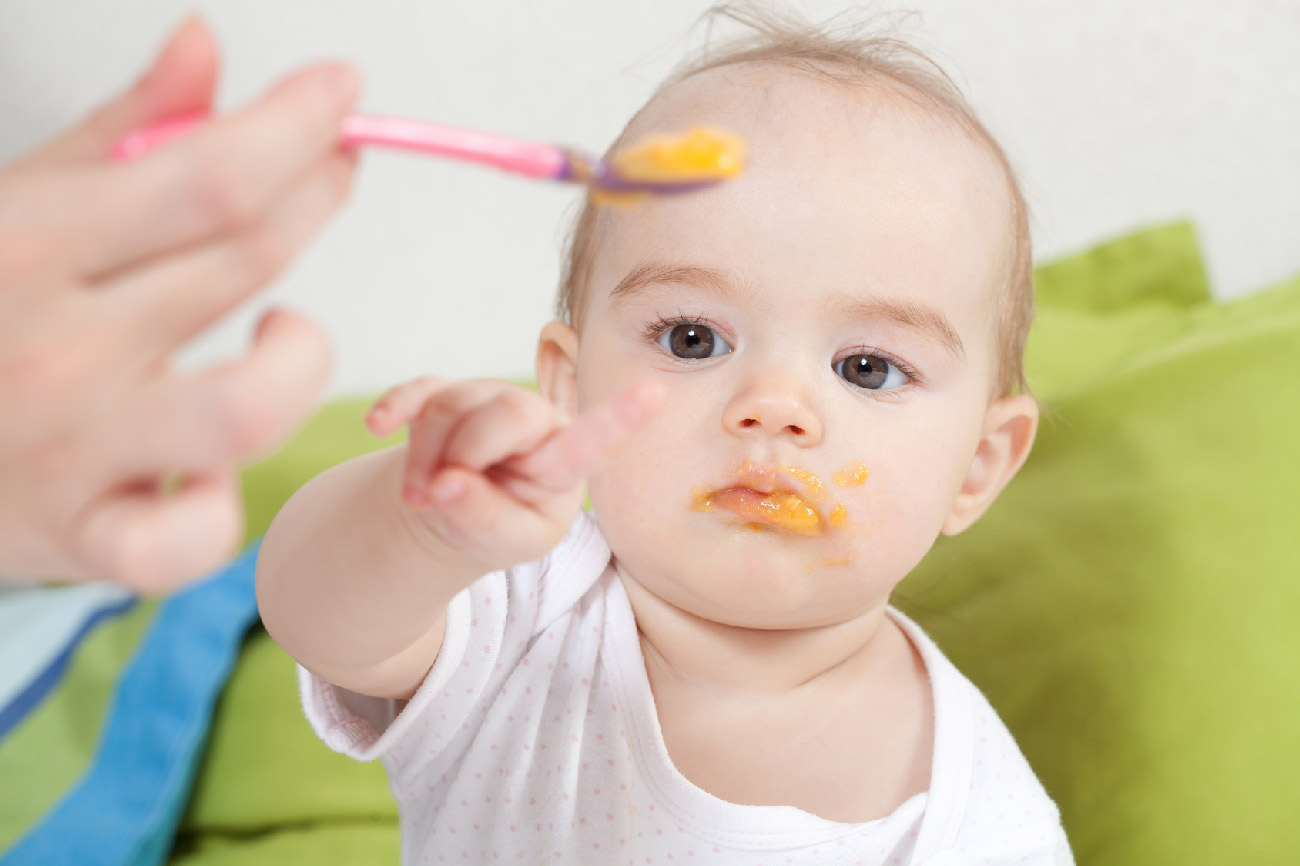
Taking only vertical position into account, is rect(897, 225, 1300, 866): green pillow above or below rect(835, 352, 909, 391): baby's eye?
below

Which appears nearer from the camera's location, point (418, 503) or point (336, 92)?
point (336, 92)

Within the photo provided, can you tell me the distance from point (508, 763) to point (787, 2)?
3.31 feet

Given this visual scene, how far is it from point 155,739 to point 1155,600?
2.93ft

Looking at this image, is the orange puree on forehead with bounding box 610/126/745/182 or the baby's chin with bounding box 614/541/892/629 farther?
the baby's chin with bounding box 614/541/892/629

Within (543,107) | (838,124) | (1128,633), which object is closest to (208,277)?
(838,124)

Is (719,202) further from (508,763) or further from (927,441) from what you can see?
(508,763)

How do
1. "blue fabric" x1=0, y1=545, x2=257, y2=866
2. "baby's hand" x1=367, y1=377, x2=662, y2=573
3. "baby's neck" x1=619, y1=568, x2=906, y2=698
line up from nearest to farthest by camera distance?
1. "baby's hand" x1=367, y1=377, x2=662, y2=573
2. "baby's neck" x1=619, y1=568, x2=906, y2=698
3. "blue fabric" x1=0, y1=545, x2=257, y2=866

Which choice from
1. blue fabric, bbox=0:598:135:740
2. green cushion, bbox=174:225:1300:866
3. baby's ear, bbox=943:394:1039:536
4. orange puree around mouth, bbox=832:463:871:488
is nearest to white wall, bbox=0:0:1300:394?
green cushion, bbox=174:225:1300:866

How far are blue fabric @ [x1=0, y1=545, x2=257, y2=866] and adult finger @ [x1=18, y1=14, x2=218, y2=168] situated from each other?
2.74ft

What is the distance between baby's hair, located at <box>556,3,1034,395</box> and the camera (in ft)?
2.46

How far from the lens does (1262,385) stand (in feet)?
3.21

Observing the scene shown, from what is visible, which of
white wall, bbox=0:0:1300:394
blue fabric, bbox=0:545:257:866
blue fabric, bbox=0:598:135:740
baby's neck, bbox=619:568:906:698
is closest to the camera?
baby's neck, bbox=619:568:906:698

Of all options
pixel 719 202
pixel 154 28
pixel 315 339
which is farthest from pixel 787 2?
pixel 315 339

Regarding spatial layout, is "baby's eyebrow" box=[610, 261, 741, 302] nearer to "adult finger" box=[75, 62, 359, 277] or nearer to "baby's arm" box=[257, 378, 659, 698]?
"baby's arm" box=[257, 378, 659, 698]
